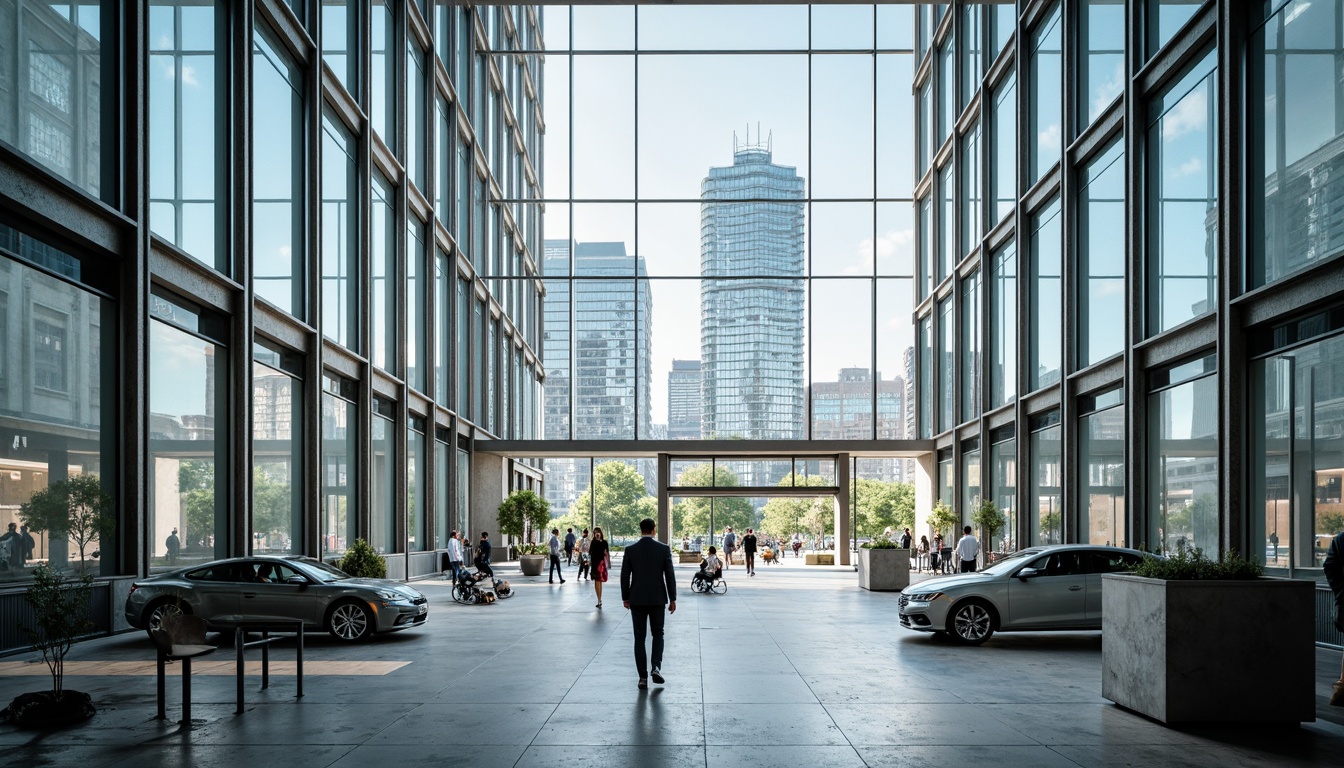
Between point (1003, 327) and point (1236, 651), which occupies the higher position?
point (1003, 327)

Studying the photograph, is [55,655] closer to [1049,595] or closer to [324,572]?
[324,572]

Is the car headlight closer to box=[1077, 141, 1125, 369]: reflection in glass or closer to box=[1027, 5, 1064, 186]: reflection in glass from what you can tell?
box=[1077, 141, 1125, 369]: reflection in glass

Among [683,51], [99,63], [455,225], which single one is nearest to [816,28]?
[683,51]

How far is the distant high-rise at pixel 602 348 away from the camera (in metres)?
48.9

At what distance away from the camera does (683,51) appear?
4972 cm

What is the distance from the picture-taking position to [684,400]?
1929 inches

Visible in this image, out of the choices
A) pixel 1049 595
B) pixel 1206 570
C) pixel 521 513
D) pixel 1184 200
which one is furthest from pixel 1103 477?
pixel 521 513

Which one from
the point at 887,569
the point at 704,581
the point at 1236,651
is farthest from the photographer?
the point at 887,569

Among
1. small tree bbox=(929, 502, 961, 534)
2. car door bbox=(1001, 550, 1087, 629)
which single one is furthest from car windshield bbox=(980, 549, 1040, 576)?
small tree bbox=(929, 502, 961, 534)

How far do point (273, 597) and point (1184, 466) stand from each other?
15.2 m

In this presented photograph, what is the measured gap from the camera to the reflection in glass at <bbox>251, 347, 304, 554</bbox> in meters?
22.0

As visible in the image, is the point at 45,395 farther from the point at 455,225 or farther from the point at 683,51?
the point at 683,51

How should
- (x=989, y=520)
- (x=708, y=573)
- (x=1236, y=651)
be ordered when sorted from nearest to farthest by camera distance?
(x=1236, y=651), (x=708, y=573), (x=989, y=520)

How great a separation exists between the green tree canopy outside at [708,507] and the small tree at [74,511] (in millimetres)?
31717
